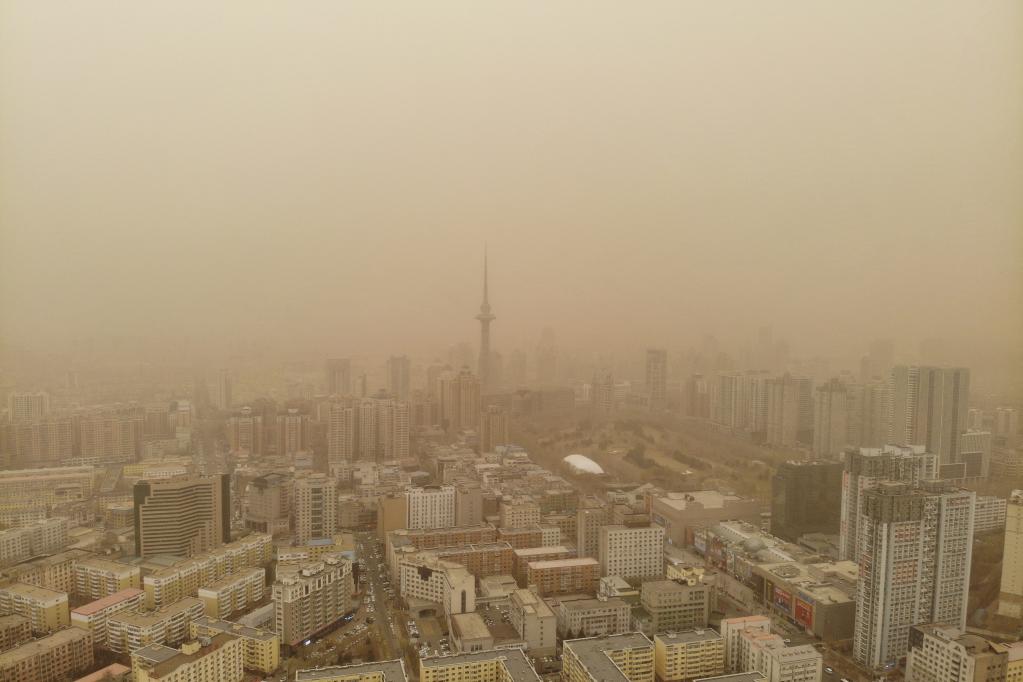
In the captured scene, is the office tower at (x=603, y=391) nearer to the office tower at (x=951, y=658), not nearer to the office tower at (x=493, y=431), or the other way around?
the office tower at (x=493, y=431)

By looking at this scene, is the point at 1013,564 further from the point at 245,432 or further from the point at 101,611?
the point at 245,432

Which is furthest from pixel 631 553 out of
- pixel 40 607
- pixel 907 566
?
pixel 40 607

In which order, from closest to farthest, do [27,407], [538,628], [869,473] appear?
[538,628], [869,473], [27,407]

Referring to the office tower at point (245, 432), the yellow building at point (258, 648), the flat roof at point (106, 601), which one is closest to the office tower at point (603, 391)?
the office tower at point (245, 432)

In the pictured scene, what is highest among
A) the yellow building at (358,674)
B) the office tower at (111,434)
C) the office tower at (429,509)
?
the office tower at (111,434)

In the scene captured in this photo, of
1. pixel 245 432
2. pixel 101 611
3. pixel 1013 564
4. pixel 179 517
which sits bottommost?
pixel 101 611

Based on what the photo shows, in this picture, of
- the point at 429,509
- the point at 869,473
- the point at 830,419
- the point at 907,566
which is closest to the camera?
the point at 907,566
